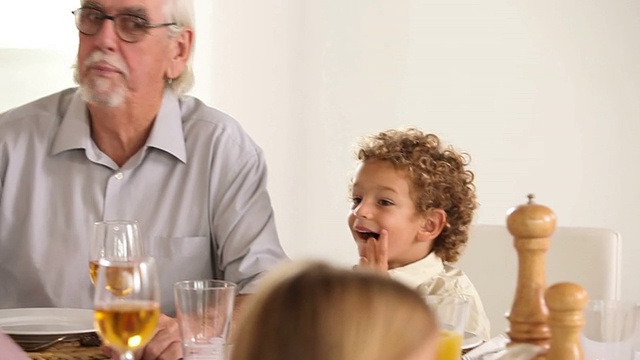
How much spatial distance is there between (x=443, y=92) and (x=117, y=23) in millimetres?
1693

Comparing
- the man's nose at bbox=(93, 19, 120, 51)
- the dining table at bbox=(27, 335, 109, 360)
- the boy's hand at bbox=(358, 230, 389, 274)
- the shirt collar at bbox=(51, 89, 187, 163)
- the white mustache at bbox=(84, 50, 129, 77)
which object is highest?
the man's nose at bbox=(93, 19, 120, 51)

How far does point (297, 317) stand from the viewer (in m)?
0.82

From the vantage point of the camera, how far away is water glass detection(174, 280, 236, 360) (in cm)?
155

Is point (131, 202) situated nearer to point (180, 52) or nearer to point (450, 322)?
point (180, 52)

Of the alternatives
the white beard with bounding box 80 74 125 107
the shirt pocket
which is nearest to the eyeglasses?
the white beard with bounding box 80 74 125 107

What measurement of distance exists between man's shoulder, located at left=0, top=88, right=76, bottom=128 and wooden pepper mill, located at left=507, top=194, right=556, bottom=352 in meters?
1.53

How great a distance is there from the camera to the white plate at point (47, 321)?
1.91 metres

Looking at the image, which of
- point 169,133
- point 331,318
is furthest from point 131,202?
point 331,318

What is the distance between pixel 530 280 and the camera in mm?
1268

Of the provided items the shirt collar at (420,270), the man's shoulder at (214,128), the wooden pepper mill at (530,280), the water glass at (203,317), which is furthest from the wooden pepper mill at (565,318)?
the man's shoulder at (214,128)

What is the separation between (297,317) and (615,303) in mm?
762

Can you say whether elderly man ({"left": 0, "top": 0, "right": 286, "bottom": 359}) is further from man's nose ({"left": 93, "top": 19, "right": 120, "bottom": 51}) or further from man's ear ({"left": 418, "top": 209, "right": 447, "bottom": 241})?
man's ear ({"left": 418, "top": 209, "right": 447, "bottom": 241})

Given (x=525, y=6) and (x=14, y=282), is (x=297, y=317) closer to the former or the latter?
(x=14, y=282)

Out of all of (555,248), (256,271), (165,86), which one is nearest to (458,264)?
(555,248)
